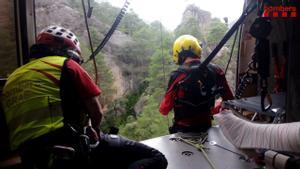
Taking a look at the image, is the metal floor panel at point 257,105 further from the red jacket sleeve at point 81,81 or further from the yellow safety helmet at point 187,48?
the yellow safety helmet at point 187,48

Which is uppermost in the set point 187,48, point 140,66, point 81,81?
point 187,48

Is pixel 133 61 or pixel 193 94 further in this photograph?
pixel 133 61

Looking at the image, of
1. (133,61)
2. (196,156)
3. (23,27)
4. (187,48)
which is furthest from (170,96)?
(133,61)

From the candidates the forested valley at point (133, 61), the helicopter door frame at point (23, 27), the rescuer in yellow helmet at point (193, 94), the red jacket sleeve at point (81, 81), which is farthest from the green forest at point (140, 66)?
the red jacket sleeve at point (81, 81)

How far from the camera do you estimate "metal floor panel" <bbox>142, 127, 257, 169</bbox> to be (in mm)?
1853

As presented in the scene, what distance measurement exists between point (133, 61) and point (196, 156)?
6159mm

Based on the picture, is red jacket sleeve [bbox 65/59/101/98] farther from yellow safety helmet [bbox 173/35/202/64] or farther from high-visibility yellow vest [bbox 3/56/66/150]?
yellow safety helmet [bbox 173/35/202/64]

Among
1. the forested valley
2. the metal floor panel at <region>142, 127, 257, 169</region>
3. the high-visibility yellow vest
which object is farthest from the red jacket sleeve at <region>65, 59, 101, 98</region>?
the forested valley

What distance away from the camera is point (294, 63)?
2.64ft

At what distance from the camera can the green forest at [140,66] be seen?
596 cm

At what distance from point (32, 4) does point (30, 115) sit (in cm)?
116

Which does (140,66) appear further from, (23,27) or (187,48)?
(23,27)

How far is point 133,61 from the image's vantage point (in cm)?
795

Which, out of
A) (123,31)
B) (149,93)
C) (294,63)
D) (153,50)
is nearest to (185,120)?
(294,63)
